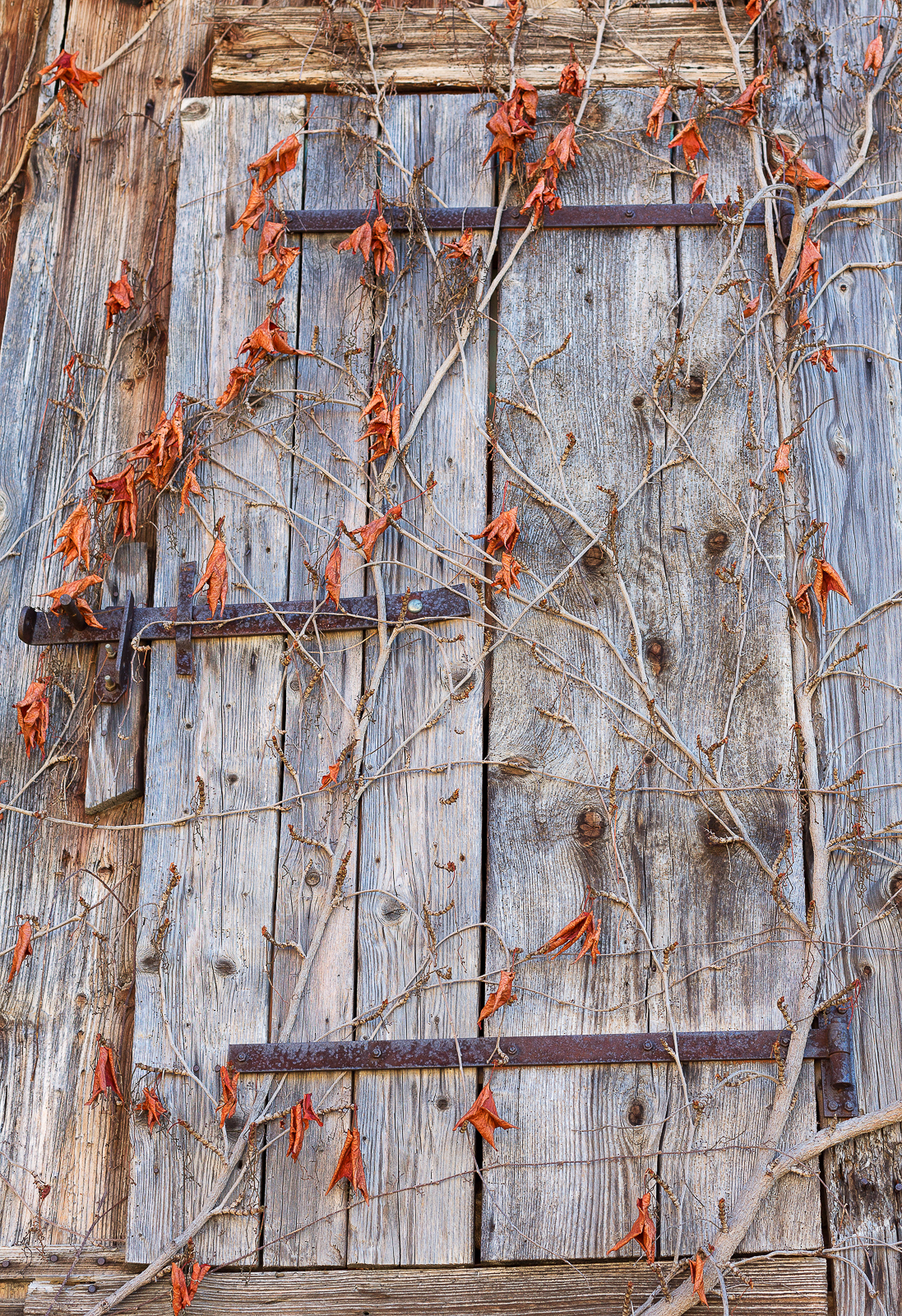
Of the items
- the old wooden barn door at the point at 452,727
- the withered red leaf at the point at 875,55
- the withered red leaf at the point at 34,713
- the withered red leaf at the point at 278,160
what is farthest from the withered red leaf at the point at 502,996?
the withered red leaf at the point at 875,55

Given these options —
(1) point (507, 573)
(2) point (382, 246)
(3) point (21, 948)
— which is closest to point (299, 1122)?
(3) point (21, 948)

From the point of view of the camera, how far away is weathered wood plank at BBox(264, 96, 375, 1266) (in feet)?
6.54

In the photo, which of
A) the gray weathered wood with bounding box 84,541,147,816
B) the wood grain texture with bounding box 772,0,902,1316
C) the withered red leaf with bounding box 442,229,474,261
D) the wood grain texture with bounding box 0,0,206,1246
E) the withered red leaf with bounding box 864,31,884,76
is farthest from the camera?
the withered red leaf with bounding box 864,31,884,76

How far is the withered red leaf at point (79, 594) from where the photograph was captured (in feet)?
7.09

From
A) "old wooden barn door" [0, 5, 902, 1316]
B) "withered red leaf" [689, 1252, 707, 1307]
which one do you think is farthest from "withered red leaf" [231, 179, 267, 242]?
"withered red leaf" [689, 1252, 707, 1307]

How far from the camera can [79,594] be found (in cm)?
223

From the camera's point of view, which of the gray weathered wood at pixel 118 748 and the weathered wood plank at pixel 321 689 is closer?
the weathered wood plank at pixel 321 689

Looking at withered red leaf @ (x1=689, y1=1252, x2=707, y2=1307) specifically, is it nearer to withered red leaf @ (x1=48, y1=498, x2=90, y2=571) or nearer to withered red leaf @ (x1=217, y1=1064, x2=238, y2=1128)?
withered red leaf @ (x1=217, y1=1064, x2=238, y2=1128)

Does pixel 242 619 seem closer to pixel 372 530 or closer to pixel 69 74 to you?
pixel 372 530

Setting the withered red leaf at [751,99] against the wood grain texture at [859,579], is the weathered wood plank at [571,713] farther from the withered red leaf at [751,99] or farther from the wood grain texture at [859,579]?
the wood grain texture at [859,579]

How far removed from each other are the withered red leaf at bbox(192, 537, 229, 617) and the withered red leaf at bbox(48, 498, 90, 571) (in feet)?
0.77

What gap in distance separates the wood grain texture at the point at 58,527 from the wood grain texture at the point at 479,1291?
25 centimetres

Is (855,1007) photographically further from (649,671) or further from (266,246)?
(266,246)

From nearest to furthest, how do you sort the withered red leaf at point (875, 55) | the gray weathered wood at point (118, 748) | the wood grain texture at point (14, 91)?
the gray weathered wood at point (118, 748) → the withered red leaf at point (875, 55) → the wood grain texture at point (14, 91)
